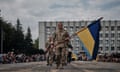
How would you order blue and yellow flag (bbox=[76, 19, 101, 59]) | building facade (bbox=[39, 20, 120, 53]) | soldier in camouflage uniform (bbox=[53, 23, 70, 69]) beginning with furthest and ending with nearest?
building facade (bbox=[39, 20, 120, 53]) < blue and yellow flag (bbox=[76, 19, 101, 59]) < soldier in camouflage uniform (bbox=[53, 23, 70, 69])

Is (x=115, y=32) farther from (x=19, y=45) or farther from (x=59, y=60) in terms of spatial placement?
(x=59, y=60)

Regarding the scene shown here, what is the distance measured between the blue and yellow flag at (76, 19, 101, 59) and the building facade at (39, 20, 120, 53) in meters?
143

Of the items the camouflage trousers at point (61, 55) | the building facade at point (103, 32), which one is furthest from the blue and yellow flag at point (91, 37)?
the building facade at point (103, 32)

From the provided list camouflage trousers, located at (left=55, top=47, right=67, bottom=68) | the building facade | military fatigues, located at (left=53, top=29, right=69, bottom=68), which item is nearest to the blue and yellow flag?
camouflage trousers, located at (left=55, top=47, right=67, bottom=68)

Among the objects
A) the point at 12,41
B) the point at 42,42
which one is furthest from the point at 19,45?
the point at 42,42

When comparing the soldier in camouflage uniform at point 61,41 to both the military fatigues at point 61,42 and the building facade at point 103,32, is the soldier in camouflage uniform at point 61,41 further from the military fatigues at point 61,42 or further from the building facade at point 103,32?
the building facade at point 103,32

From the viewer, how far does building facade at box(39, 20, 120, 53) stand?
174 m

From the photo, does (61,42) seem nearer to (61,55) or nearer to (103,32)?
(61,55)

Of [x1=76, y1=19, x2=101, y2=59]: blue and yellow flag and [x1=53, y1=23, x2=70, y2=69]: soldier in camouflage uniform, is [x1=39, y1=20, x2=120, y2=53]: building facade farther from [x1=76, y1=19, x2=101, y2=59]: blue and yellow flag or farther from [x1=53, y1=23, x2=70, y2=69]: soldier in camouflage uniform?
[x1=53, y1=23, x2=70, y2=69]: soldier in camouflage uniform

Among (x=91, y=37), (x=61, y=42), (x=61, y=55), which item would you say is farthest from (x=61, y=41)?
(x=91, y=37)

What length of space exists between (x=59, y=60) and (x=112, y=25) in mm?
155857

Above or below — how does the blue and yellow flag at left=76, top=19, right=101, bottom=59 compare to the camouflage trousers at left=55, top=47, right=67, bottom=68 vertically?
above

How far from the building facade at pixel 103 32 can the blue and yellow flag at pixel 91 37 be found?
143m

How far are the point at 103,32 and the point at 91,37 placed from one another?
153433 millimetres
